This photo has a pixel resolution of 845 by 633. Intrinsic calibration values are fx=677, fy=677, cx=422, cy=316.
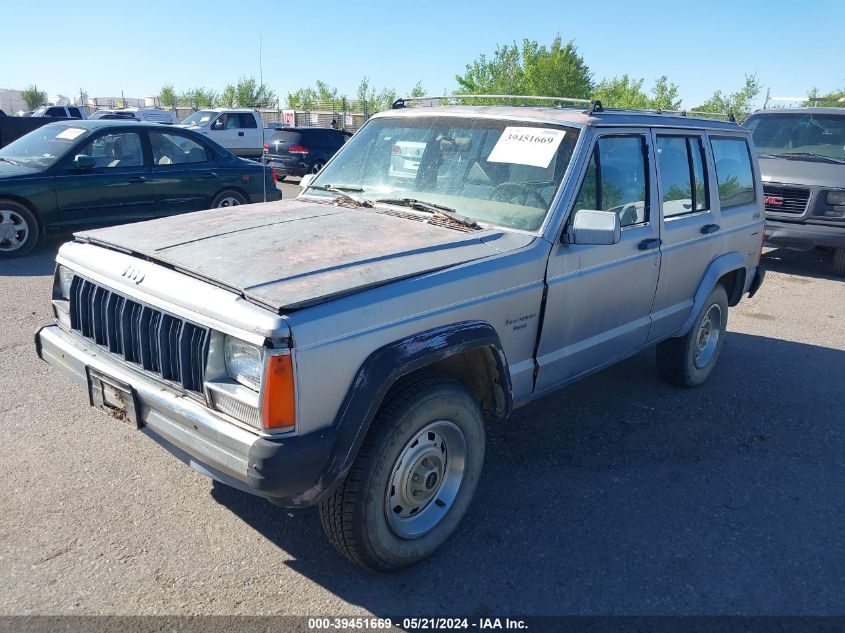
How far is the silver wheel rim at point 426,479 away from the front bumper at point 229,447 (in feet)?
1.54

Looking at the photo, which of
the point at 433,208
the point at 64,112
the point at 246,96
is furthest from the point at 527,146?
the point at 246,96

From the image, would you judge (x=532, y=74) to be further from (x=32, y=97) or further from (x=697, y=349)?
(x=32, y=97)

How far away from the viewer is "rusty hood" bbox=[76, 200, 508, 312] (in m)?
2.62

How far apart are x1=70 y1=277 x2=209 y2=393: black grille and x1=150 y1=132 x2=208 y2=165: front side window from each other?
6.64 m

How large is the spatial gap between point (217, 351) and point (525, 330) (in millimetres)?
1532

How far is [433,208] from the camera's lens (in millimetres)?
3691

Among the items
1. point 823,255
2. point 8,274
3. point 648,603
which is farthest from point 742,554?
point 823,255

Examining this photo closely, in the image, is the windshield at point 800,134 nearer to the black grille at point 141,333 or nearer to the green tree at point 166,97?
the black grille at point 141,333

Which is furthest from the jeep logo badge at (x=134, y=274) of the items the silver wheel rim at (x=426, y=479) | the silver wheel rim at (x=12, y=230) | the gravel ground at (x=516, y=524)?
the silver wheel rim at (x=12, y=230)

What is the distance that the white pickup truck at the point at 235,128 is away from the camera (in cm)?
2153

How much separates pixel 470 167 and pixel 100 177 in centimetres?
650

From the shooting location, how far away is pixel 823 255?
11.5 meters

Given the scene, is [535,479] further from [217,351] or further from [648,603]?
[217,351]

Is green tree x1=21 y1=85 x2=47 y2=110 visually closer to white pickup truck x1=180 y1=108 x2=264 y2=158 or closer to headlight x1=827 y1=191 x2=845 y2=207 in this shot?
white pickup truck x1=180 y1=108 x2=264 y2=158
